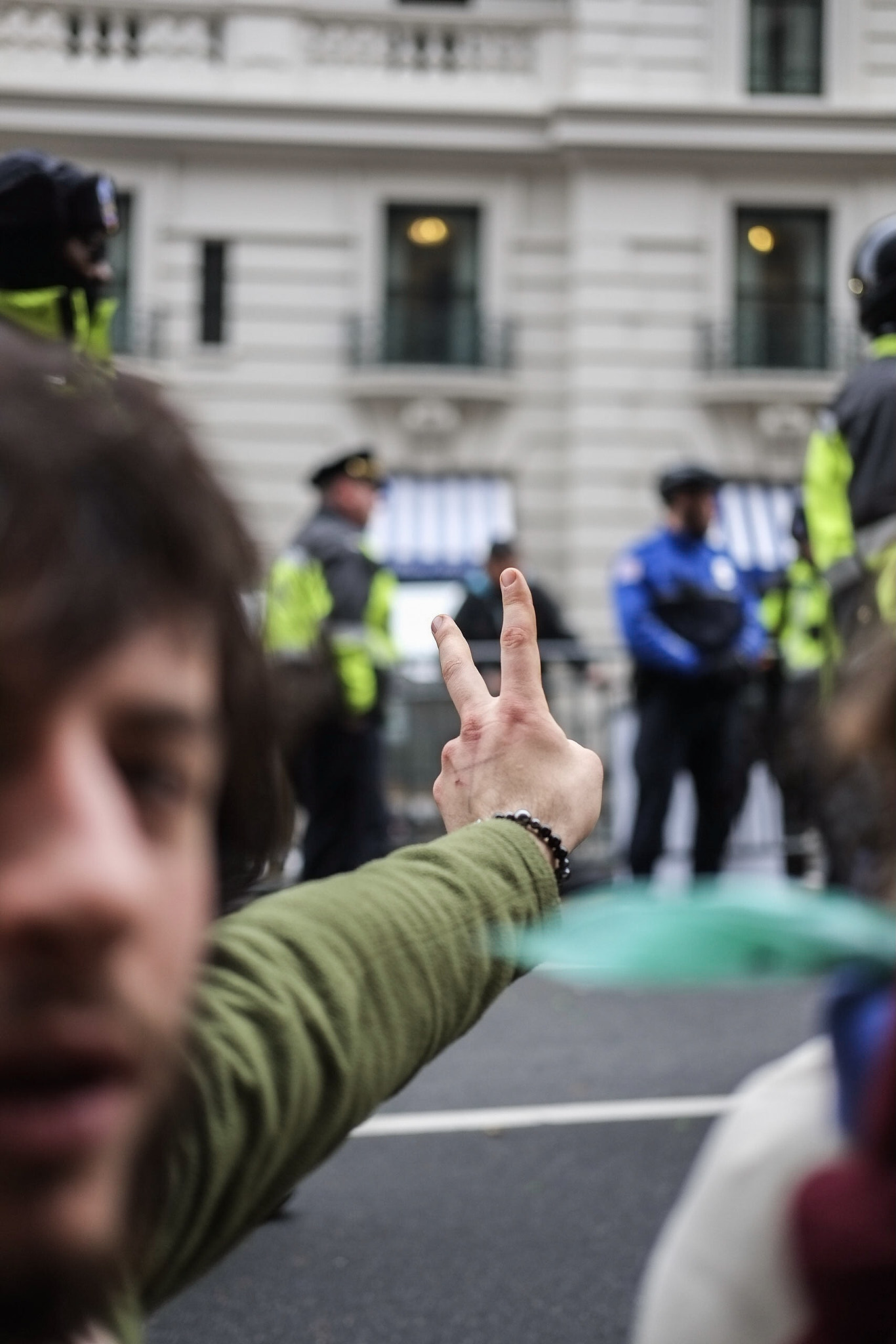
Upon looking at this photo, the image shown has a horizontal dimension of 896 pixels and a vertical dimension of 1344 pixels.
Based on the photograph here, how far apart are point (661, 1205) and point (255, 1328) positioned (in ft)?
3.24

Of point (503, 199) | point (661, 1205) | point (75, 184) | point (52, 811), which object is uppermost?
point (503, 199)

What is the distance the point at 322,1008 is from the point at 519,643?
0.30 m

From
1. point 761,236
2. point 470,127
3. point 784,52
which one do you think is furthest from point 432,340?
point 784,52

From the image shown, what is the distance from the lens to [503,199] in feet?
64.9

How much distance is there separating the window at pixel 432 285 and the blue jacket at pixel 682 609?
12652 millimetres

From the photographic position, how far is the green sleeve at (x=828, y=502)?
483cm

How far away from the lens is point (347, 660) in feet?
21.2

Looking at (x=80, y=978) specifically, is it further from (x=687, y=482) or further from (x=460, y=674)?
(x=687, y=482)

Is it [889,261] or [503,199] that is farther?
[503,199]

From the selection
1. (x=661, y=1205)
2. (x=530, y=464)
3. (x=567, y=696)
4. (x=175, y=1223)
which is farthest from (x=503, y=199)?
(x=175, y=1223)

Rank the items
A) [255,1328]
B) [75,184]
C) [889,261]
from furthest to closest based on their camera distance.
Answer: [889,261], [75,184], [255,1328]

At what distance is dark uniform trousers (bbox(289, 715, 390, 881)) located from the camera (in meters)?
6.20

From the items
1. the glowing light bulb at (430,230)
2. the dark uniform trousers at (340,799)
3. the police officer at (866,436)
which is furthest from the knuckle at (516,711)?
the glowing light bulb at (430,230)

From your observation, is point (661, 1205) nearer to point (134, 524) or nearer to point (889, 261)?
point (889, 261)
